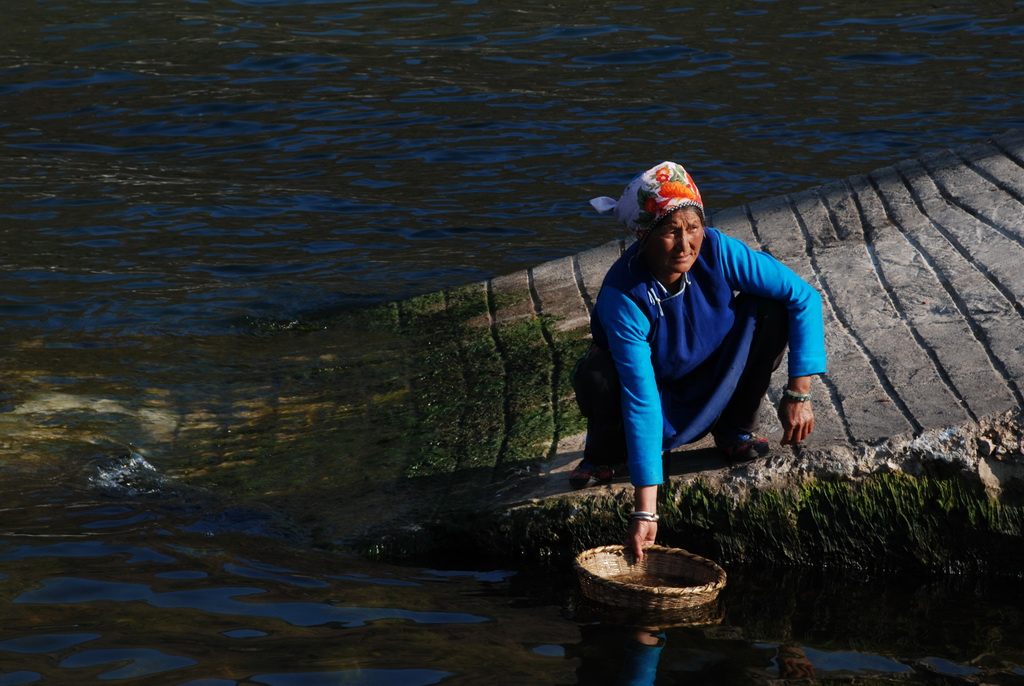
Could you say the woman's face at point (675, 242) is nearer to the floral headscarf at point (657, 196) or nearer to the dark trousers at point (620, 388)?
the floral headscarf at point (657, 196)

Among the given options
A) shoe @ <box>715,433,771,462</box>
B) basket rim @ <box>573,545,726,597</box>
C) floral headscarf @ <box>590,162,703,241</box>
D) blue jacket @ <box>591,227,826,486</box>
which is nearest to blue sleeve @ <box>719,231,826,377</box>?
blue jacket @ <box>591,227,826,486</box>

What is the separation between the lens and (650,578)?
4.37 meters

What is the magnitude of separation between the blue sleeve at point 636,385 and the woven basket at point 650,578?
358mm

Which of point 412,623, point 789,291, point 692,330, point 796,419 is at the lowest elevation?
point 412,623

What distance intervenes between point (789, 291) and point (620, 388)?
0.68 meters

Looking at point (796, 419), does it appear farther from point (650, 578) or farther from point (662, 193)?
point (662, 193)

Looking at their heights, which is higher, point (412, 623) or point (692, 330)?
point (692, 330)

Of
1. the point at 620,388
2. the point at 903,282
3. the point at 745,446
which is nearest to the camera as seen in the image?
the point at 620,388

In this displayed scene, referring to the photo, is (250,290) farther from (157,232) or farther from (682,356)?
(682,356)

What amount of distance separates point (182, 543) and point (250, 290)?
4.31 meters

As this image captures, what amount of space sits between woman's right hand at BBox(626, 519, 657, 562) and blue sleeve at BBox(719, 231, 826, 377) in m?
0.75

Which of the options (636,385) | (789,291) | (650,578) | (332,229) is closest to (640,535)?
(650,578)

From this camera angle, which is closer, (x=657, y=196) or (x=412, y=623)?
(x=657, y=196)

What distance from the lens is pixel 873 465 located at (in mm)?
4512
